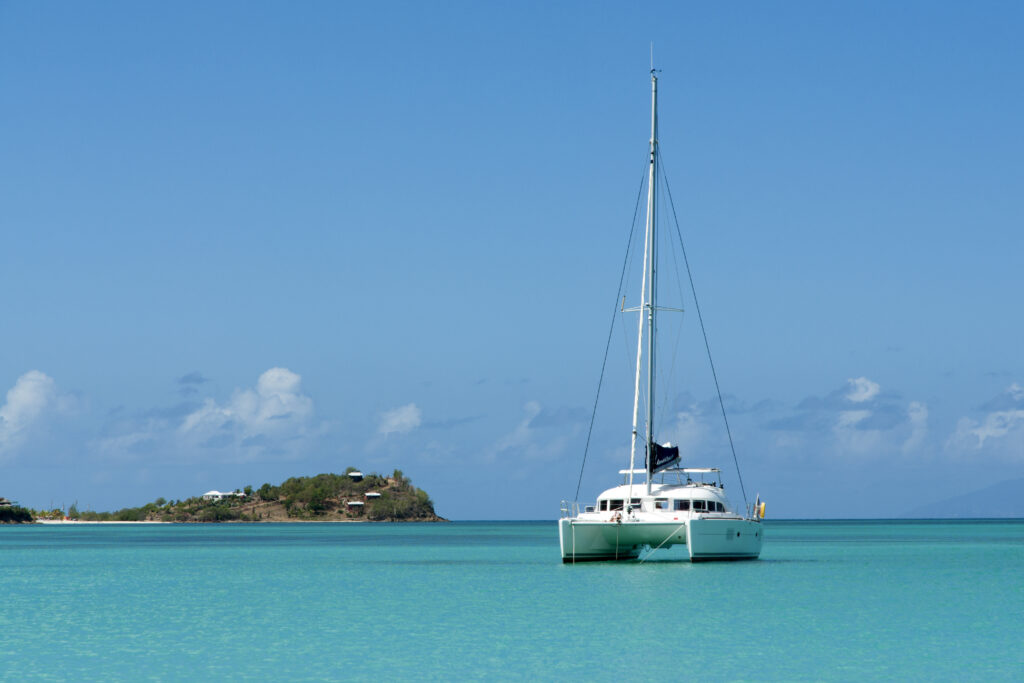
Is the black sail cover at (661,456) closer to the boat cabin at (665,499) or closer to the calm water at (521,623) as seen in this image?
the boat cabin at (665,499)

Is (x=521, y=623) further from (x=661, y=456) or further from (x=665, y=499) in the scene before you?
(x=661, y=456)

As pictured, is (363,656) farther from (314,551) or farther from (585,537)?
(314,551)

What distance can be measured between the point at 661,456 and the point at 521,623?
65.8 feet

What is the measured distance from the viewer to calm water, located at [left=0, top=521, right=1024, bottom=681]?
27.7m

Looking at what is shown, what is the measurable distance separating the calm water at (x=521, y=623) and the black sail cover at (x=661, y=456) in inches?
165

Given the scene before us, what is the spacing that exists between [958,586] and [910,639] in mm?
20431

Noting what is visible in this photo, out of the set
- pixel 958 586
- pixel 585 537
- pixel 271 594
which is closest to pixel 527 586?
pixel 585 537

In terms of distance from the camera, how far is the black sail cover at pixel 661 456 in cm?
5450

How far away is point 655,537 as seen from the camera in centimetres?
5262

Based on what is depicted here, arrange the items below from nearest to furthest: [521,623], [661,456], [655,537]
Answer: [521,623]
[655,537]
[661,456]

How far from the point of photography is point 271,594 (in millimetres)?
46438

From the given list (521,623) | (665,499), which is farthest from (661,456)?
(521,623)

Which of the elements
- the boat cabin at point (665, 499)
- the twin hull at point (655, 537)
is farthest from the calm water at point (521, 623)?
the boat cabin at point (665, 499)

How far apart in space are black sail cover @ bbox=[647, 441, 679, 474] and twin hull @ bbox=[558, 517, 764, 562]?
3036mm
